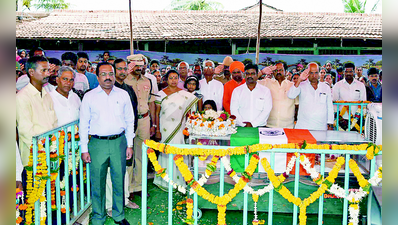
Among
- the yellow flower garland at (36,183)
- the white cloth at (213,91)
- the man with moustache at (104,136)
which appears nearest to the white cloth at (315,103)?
the white cloth at (213,91)

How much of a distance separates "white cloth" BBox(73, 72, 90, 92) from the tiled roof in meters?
8.92

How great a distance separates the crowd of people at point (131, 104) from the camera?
4091 mm

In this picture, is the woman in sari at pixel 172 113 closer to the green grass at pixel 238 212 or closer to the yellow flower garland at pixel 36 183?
the green grass at pixel 238 212

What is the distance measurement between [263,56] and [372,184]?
30.8ft

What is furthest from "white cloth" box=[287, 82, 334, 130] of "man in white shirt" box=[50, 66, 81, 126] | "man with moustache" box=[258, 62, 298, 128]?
"man in white shirt" box=[50, 66, 81, 126]

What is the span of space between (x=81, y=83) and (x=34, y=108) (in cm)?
210

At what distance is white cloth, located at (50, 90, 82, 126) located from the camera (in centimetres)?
436

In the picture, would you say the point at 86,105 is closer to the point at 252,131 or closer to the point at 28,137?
the point at 28,137

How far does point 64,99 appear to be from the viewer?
4.44 m

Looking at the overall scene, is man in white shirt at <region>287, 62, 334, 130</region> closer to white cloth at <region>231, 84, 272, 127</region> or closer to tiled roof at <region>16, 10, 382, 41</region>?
white cloth at <region>231, 84, 272, 127</region>

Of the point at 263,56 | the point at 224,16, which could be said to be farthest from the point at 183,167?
the point at 224,16

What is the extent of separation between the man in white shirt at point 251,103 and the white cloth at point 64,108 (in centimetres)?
240

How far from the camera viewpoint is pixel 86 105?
419cm

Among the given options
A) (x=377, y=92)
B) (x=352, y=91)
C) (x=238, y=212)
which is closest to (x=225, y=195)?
(x=238, y=212)
